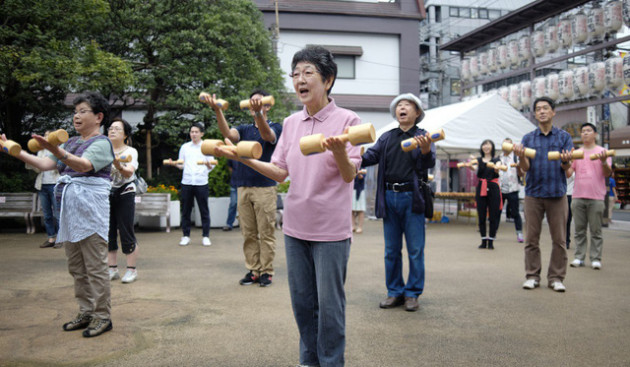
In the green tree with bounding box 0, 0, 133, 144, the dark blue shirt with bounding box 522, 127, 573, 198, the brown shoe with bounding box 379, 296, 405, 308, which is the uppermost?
the green tree with bounding box 0, 0, 133, 144

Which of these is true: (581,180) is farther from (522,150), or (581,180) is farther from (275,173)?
(275,173)

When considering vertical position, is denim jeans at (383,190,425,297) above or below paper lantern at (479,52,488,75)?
below

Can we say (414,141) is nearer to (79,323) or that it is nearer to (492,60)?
(79,323)

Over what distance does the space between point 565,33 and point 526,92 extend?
2770 millimetres

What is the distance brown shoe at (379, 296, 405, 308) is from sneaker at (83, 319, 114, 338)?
239 centimetres

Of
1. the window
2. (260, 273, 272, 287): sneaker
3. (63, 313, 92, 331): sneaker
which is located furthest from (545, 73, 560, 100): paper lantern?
(63, 313, 92, 331): sneaker

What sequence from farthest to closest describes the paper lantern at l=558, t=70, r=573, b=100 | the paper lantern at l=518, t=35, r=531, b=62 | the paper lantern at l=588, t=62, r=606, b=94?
the paper lantern at l=518, t=35, r=531, b=62 < the paper lantern at l=558, t=70, r=573, b=100 < the paper lantern at l=588, t=62, r=606, b=94

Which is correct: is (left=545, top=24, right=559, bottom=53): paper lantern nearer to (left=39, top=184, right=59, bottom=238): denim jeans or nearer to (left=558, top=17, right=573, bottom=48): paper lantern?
(left=558, top=17, right=573, bottom=48): paper lantern

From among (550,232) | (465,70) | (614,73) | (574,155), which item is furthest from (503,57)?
(574,155)

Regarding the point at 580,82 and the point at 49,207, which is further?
the point at 580,82

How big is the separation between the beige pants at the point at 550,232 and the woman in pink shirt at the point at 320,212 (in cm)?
348

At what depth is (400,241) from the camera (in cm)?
446

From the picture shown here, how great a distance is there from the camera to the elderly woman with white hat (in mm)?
4293

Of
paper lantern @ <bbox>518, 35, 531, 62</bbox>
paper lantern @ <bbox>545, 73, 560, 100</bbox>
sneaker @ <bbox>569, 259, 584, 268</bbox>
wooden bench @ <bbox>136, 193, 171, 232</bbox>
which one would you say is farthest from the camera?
paper lantern @ <bbox>518, 35, 531, 62</bbox>
